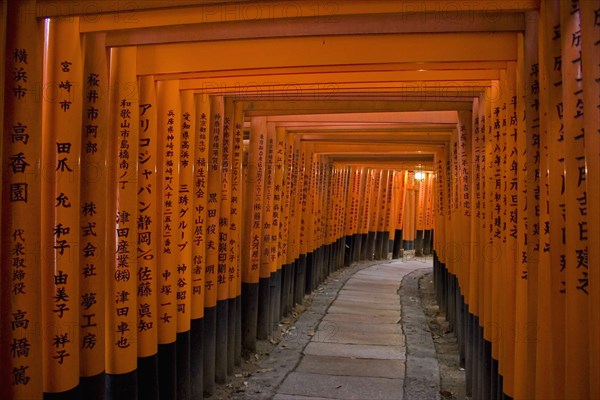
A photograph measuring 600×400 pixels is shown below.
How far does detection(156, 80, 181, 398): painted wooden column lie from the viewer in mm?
4707

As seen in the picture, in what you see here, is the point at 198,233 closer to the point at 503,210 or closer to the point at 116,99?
the point at 116,99

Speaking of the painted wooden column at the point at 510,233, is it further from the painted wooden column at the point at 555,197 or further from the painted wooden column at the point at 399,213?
the painted wooden column at the point at 399,213

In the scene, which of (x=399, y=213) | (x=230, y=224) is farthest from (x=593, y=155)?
(x=399, y=213)

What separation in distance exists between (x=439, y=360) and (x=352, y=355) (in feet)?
3.82

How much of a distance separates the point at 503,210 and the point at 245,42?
2387mm

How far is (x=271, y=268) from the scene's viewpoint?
809 cm

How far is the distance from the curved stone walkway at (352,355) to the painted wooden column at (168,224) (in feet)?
4.74

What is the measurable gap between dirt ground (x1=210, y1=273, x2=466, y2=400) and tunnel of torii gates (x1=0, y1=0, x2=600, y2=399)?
241 mm

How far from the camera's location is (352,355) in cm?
741

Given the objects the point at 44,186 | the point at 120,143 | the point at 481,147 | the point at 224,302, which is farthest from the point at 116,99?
the point at 481,147

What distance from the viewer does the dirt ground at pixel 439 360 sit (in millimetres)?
6017

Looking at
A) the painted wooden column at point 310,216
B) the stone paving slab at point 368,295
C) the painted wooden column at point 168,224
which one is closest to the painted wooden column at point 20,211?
the painted wooden column at point 168,224

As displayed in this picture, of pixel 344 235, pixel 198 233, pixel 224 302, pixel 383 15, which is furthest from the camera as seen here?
pixel 344 235

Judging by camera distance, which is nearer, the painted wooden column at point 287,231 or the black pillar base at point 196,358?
the black pillar base at point 196,358
